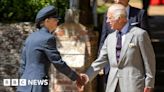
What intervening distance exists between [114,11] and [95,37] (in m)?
2.73

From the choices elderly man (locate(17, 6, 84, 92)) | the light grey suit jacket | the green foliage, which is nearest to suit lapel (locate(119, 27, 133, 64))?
the light grey suit jacket

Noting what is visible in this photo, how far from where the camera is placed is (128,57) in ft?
18.6

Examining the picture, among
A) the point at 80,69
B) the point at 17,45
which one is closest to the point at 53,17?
the point at 80,69

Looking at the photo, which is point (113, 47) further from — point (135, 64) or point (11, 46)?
point (11, 46)

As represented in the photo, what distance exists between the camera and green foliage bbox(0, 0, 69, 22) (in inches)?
342

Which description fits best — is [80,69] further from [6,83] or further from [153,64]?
[153,64]

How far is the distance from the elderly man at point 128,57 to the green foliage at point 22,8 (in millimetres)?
2969

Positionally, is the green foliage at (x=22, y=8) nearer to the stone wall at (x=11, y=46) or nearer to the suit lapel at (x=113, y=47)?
the stone wall at (x=11, y=46)

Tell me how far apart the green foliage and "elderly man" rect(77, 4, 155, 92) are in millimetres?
2969

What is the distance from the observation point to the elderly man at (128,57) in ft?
18.5

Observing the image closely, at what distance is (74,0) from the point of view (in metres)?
8.66

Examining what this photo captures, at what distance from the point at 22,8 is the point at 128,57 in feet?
11.3

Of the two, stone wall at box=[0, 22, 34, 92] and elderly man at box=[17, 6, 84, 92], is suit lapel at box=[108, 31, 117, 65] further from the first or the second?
stone wall at box=[0, 22, 34, 92]

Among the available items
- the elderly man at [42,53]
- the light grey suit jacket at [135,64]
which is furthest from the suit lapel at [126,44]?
the elderly man at [42,53]
